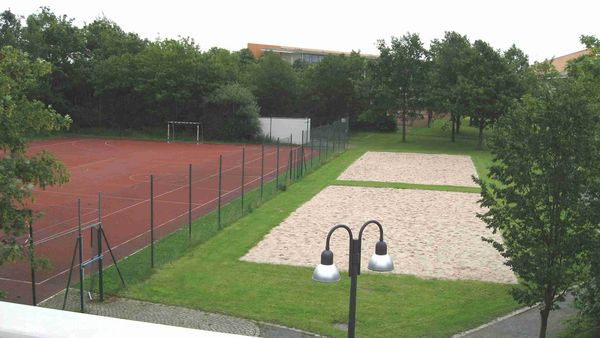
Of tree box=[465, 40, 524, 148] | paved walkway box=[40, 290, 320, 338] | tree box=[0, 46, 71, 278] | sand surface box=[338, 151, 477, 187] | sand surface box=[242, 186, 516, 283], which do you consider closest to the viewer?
tree box=[0, 46, 71, 278]

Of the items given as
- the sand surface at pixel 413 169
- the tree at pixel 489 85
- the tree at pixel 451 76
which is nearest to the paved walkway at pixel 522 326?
the sand surface at pixel 413 169

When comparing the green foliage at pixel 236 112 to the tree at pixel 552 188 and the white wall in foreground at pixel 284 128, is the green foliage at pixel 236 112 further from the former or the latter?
the tree at pixel 552 188

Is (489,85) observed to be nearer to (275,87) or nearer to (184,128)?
(275,87)

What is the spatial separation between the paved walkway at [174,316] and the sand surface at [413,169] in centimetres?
1993

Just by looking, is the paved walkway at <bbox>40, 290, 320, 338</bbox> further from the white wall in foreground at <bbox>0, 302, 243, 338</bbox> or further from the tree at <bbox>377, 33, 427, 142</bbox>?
the tree at <bbox>377, 33, 427, 142</bbox>

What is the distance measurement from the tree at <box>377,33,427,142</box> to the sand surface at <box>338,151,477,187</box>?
682 cm

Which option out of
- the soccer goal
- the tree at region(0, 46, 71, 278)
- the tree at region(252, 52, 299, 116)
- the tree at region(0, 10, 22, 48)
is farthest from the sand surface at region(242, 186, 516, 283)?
the tree at region(0, 10, 22, 48)

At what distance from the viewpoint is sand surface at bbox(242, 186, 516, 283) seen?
15.2 m

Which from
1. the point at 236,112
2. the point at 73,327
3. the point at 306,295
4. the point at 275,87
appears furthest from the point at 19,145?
the point at 275,87

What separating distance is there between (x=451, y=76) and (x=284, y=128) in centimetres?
1460

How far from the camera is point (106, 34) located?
57188 mm

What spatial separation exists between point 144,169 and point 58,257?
734 inches

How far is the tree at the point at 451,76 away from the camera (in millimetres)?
44312

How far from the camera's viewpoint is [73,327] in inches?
84.0
